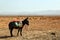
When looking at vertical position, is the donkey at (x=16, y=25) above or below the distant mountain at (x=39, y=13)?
below

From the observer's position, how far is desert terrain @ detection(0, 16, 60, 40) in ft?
3.40

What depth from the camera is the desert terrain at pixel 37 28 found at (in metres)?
1.04

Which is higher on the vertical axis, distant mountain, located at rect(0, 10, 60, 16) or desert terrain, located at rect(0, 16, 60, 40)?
distant mountain, located at rect(0, 10, 60, 16)

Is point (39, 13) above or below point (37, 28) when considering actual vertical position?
above

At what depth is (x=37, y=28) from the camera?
3.55 feet
